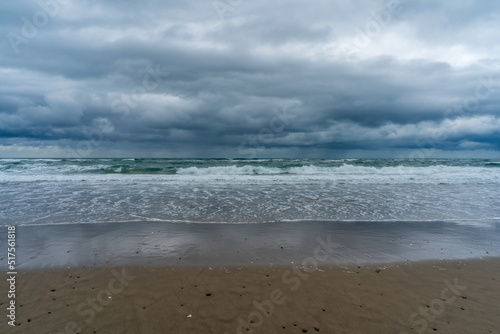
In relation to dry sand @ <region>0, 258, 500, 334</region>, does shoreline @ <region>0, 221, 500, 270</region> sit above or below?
above

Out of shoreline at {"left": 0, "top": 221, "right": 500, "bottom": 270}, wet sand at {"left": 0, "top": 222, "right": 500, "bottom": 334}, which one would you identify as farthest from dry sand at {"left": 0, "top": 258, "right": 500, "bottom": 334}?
shoreline at {"left": 0, "top": 221, "right": 500, "bottom": 270}

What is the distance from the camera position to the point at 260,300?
412 centimetres

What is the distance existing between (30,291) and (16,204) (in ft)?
32.5

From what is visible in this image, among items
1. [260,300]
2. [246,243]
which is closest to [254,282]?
[260,300]

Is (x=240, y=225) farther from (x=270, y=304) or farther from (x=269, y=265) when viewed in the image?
(x=270, y=304)

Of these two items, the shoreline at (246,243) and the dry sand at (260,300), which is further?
the shoreline at (246,243)

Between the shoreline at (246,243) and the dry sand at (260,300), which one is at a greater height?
the shoreline at (246,243)

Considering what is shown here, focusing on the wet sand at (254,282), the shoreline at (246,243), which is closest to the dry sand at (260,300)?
the wet sand at (254,282)

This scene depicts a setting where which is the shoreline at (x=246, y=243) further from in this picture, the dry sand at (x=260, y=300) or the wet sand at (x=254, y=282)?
the dry sand at (x=260, y=300)

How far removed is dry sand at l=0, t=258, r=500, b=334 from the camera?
3547 mm

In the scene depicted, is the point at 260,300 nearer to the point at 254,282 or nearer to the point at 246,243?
the point at 254,282

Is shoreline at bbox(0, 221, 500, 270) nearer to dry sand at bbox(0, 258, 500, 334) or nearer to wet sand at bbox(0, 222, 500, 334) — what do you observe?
wet sand at bbox(0, 222, 500, 334)

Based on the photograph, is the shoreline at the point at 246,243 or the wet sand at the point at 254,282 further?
the shoreline at the point at 246,243

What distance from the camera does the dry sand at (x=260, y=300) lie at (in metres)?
3.55
